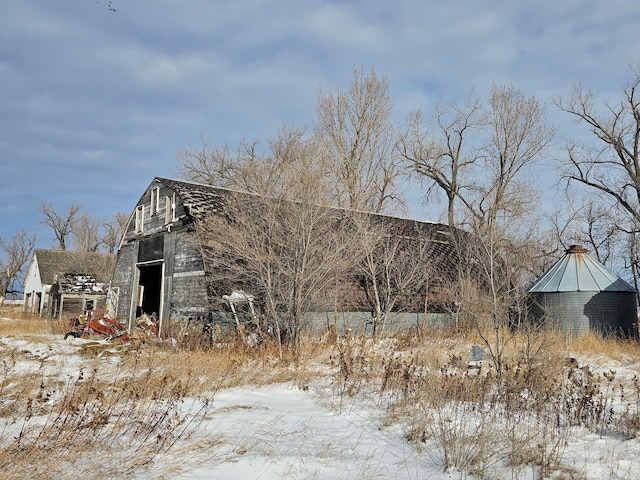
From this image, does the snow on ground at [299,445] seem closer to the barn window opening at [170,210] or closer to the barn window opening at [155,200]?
the barn window opening at [170,210]

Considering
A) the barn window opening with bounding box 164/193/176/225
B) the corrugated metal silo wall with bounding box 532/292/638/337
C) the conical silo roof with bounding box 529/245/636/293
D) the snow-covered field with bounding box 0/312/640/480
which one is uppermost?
the barn window opening with bounding box 164/193/176/225

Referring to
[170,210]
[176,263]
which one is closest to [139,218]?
[170,210]

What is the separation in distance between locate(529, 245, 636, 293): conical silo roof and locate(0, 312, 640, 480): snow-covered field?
12382 mm

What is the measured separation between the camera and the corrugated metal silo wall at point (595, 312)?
56.3 feet

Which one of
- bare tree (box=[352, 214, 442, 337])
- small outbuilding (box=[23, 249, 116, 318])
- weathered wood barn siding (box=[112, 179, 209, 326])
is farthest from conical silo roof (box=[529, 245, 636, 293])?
small outbuilding (box=[23, 249, 116, 318])

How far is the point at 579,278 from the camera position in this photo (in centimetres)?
1783

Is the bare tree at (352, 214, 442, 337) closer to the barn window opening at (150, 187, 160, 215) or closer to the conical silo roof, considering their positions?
the conical silo roof

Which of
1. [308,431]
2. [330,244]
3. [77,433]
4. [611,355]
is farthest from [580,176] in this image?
[77,433]

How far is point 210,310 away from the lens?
15.4m

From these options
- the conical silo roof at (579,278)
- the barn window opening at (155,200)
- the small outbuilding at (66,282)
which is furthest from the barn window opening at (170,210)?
the small outbuilding at (66,282)

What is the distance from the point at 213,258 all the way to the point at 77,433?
318 inches

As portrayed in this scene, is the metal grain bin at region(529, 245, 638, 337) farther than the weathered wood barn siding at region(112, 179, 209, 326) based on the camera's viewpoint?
Yes

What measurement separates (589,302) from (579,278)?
0.92 m

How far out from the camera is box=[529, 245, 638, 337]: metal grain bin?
56.4 ft
